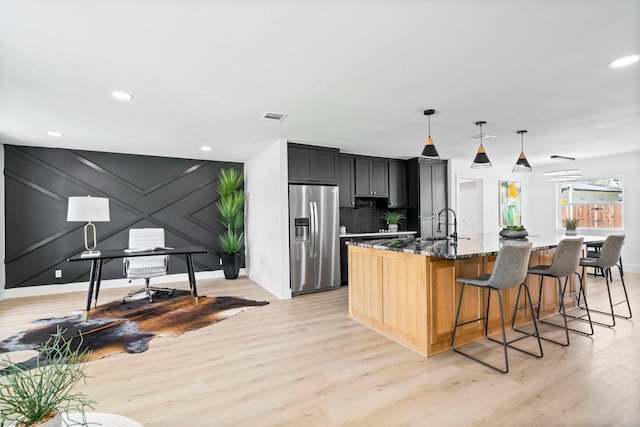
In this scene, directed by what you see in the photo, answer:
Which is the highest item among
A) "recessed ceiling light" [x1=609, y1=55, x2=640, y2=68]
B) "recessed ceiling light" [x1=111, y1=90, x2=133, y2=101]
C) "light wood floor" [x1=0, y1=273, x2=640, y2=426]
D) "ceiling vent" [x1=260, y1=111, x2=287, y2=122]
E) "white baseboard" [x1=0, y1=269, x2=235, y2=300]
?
"recessed ceiling light" [x1=111, y1=90, x2=133, y2=101]

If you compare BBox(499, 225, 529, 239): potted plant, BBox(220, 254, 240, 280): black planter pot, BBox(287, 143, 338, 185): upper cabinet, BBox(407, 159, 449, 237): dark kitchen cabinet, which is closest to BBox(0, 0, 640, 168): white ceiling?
BBox(287, 143, 338, 185): upper cabinet

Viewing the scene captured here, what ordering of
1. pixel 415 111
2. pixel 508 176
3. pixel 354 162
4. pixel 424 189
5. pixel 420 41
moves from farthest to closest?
pixel 508 176
pixel 424 189
pixel 354 162
pixel 415 111
pixel 420 41

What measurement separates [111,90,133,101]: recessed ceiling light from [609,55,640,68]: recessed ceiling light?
13.7ft

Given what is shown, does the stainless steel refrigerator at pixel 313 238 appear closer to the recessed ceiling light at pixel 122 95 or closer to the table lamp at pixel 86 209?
the recessed ceiling light at pixel 122 95

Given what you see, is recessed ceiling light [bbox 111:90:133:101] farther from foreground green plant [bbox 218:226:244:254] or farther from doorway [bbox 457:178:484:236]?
doorway [bbox 457:178:484:236]

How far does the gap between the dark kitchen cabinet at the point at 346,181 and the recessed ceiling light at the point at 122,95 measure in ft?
11.8

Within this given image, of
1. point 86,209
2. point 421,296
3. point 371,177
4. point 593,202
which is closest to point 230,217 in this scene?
point 86,209

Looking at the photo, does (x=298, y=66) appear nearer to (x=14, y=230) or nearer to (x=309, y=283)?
(x=309, y=283)

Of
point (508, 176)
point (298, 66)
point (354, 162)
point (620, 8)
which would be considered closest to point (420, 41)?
point (298, 66)

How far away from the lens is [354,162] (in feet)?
19.7

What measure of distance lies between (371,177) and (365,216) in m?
0.84

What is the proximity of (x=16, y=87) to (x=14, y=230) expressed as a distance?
3398 millimetres

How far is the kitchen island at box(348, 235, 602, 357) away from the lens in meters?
2.67

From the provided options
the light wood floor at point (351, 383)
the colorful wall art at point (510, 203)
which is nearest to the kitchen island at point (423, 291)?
the light wood floor at point (351, 383)
